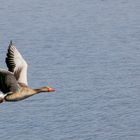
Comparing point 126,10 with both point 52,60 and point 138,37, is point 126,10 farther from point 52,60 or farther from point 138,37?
point 52,60

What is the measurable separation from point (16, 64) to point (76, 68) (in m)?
46.5

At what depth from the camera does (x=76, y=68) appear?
84250 millimetres

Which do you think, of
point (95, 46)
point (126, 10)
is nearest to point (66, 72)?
point (95, 46)

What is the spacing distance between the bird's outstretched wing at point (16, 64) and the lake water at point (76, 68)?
31.5 m

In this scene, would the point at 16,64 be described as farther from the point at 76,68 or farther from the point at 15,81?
the point at 76,68

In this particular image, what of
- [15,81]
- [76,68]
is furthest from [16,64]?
[76,68]

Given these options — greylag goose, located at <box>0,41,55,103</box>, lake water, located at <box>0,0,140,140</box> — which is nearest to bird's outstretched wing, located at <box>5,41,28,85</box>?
greylag goose, located at <box>0,41,55,103</box>

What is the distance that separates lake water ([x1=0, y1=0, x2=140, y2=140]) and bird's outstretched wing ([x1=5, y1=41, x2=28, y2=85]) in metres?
31.5

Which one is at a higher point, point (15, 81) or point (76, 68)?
point (15, 81)

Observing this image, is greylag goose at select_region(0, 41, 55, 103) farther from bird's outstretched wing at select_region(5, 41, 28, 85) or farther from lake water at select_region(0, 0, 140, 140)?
lake water at select_region(0, 0, 140, 140)

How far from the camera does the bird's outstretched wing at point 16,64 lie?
37656 millimetres

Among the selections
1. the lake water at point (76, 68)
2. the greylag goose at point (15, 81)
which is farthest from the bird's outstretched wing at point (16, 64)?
the lake water at point (76, 68)

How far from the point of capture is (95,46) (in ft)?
308

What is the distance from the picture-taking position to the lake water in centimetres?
7325
